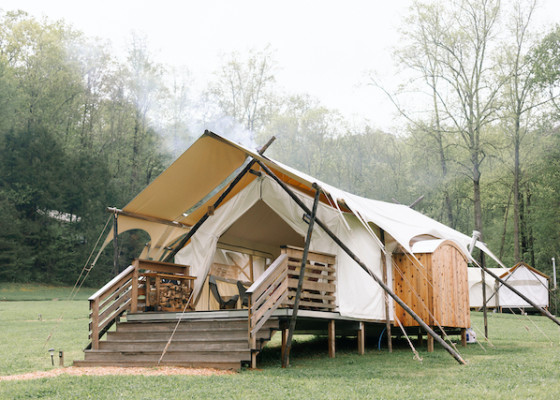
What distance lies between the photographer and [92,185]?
31172 millimetres

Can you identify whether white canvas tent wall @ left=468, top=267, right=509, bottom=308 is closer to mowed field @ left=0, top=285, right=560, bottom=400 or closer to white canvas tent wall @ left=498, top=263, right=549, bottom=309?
white canvas tent wall @ left=498, top=263, right=549, bottom=309

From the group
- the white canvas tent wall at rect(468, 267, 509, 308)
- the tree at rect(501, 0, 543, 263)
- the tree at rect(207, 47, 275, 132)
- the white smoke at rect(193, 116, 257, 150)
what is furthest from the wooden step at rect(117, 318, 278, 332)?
the tree at rect(207, 47, 275, 132)

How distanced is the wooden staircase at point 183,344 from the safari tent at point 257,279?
0.7 inches

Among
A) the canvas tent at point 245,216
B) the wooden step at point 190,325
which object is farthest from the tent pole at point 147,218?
the wooden step at point 190,325

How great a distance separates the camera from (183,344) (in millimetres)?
8180

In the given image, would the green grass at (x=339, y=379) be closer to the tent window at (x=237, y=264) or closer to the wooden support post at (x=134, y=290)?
the wooden support post at (x=134, y=290)

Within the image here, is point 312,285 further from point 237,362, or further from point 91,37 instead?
point 91,37

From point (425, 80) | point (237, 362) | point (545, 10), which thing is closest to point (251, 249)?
point (237, 362)

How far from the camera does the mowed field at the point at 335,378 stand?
5.68 meters

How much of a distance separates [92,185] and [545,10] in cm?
2325

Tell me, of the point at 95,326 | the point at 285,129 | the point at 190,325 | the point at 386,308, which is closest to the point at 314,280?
the point at 386,308

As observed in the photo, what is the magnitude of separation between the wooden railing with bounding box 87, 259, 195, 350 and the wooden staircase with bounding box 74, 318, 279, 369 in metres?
0.25

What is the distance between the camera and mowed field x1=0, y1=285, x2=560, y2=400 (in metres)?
5.68

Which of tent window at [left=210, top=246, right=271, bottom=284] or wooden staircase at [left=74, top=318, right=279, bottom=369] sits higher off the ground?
tent window at [left=210, top=246, right=271, bottom=284]
